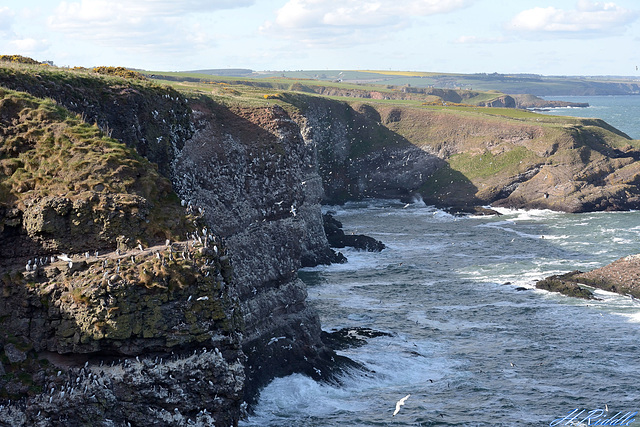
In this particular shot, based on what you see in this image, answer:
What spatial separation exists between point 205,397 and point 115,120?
17361mm

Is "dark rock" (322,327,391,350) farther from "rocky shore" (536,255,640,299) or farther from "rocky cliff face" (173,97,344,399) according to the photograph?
"rocky shore" (536,255,640,299)

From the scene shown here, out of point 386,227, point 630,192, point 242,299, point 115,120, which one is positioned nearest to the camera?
point 115,120

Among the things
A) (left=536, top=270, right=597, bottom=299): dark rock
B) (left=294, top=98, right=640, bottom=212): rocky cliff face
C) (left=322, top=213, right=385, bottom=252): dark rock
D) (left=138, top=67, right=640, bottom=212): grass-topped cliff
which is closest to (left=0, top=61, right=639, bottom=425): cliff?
(left=536, top=270, right=597, bottom=299): dark rock

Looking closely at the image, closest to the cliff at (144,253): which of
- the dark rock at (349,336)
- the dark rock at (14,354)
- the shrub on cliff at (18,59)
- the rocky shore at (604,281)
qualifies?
the dark rock at (14,354)

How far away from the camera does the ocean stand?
4278 centimetres

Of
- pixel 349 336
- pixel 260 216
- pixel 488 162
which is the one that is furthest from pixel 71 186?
pixel 488 162

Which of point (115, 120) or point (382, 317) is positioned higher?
point (115, 120)

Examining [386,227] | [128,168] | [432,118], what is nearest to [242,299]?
[128,168]

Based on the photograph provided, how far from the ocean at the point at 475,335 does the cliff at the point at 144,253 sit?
368 cm

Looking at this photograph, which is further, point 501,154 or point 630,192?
point 501,154

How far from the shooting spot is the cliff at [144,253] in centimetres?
2612

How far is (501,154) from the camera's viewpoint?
127 meters

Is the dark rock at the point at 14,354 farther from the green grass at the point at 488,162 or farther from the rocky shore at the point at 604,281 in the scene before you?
the green grass at the point at 488,162

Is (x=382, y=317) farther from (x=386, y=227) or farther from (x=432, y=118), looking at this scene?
(x=432, y=118)
